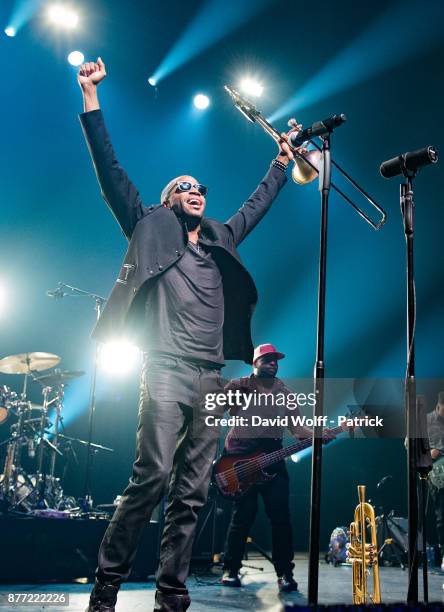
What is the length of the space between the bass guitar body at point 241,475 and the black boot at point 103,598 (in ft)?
9.22

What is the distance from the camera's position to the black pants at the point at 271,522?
197 inches

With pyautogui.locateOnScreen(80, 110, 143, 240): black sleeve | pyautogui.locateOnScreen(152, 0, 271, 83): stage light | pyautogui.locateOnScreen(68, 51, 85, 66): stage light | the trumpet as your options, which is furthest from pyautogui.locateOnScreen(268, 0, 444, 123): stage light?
the trumpet

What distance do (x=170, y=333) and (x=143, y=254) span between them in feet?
1.45

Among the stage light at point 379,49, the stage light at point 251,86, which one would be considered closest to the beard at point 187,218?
the stage light at point 379,49

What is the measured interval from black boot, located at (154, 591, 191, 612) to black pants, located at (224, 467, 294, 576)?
2.57 meters

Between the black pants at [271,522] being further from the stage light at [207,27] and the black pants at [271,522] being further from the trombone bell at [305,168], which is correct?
the stage light at [207,27]

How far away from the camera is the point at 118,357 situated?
7809 millimetres

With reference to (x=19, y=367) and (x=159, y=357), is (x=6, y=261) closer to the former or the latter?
(x=19, y=367)

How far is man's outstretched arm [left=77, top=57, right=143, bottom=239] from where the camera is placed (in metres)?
2.98

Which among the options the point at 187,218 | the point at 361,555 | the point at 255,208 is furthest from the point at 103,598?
the point at 255,208

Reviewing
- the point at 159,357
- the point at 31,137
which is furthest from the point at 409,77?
the point at 159,357

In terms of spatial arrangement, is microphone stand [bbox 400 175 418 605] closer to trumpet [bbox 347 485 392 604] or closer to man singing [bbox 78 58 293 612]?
man singing [bbox 78 58 293 612]

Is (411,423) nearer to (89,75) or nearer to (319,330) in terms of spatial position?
(319,330)

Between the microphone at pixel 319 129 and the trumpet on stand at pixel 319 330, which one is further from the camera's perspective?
the microphone at pixel 319 129
